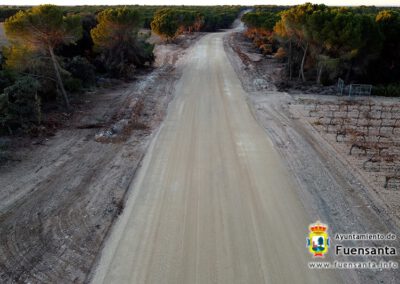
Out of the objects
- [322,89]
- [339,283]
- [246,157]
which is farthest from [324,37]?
[339,283]

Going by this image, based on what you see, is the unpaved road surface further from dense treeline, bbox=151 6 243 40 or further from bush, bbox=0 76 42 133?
dense treeline, bbox=151 6 243 40

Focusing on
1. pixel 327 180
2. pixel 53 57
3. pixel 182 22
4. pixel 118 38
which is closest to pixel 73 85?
pixel 53 57

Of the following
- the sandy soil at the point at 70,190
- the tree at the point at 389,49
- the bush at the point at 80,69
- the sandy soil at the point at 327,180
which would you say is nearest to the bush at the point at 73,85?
the bush at the point at 80,69

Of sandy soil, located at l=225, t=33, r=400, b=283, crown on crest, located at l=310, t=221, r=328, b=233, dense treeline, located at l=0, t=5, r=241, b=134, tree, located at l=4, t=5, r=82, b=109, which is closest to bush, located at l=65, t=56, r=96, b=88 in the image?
dense treeline, located at l=0, t=5, r=241, b=134

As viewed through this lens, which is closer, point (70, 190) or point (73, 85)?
point (70, 190)

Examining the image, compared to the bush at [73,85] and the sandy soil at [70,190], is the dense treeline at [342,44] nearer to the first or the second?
the sandy soil at [70,190]

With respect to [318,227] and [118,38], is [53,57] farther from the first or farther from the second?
[318,227]
